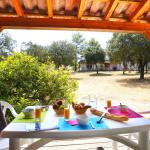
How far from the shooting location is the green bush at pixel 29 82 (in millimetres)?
4879

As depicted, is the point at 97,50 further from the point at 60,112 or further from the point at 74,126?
the point at 74,126

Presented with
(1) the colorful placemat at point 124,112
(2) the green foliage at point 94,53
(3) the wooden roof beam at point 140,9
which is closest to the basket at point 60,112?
(1) the colorful placemat at point 124,112

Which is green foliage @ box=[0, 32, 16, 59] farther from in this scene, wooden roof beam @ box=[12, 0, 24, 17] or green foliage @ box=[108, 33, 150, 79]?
wooden roof beam @ box=[12, 0, 24, 17]

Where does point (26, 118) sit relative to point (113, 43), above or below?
below

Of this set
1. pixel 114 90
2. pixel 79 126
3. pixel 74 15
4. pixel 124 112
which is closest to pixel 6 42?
pixel 114 90

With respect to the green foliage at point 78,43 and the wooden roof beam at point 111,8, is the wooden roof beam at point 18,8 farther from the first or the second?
the green foliage at point 78,43

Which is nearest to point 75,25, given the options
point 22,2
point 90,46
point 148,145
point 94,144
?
point 22,2

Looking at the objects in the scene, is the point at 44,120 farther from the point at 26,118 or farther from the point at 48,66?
the point at 48,66

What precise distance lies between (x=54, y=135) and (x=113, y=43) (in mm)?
13602

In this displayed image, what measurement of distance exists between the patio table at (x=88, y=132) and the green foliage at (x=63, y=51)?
9.96 m

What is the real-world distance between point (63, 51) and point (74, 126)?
1120 centimetres

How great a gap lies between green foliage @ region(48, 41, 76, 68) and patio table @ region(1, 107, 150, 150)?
9.96m

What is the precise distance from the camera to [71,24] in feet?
11.4

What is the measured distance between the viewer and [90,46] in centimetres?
1351
